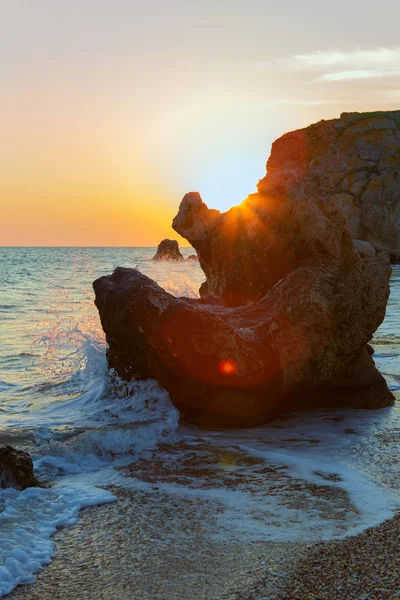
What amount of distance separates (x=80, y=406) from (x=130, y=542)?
4.23 meters

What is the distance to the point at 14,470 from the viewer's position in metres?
4.93

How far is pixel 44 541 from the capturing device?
13.6 ft

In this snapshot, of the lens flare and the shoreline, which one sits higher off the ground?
the lens flare

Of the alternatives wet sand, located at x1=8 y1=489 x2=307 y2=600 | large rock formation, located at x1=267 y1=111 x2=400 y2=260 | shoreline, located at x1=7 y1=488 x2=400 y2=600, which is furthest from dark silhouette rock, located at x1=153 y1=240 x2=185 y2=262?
shoreline, located at x1=7 y1=488 x2=400 y2=600

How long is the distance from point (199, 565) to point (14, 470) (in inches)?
72.5

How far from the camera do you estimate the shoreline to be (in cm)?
343

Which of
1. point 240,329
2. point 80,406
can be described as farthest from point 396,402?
point 80,406

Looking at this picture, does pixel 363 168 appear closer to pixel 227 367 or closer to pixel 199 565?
pixel 227 367

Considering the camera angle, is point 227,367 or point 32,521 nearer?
point 32,521

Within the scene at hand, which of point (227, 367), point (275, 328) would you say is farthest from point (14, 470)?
point (275, 328)

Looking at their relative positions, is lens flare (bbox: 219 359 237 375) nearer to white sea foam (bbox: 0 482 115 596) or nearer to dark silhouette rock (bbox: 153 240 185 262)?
white sea foam (bbox: 0 482 115 596)

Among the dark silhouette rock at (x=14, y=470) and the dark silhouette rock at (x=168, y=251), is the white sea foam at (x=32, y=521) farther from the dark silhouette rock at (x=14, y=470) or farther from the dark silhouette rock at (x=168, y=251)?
the dark silhouette rock at (x=168, y=251)

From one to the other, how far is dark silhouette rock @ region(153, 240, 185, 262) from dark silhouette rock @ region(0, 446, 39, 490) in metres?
79.6

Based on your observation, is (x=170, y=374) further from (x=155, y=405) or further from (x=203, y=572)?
(x=203, y=572)
